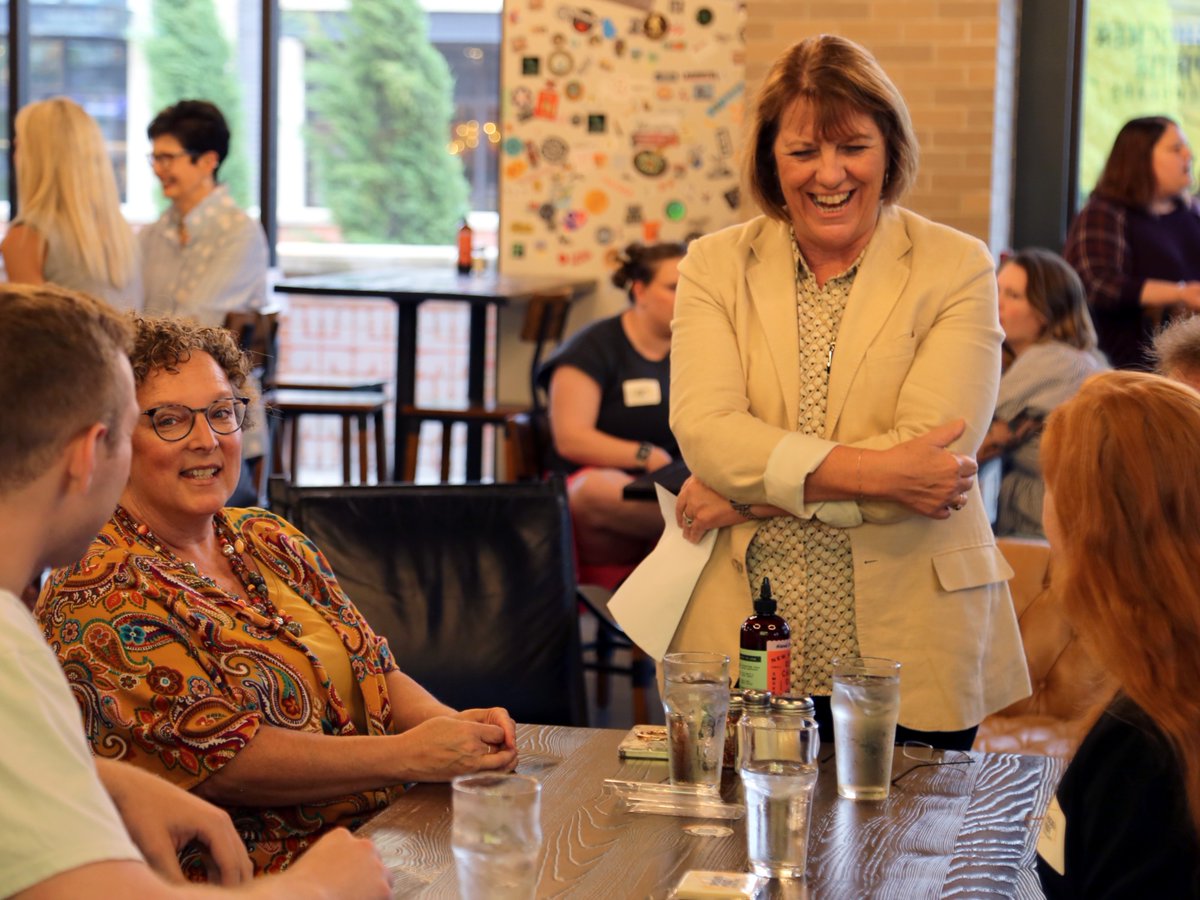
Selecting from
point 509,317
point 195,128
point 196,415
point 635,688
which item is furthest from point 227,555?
point 509,317

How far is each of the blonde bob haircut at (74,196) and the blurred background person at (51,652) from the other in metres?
3.66

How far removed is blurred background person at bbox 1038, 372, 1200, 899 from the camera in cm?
134

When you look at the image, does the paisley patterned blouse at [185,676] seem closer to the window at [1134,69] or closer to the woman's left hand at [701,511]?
the woman's left hand at [701,511]

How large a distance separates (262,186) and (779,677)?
20.0ft

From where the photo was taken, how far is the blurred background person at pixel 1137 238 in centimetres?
517

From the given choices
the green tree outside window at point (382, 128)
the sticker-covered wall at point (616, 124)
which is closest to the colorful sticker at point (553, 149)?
the sticker-covered wall at point (616, 124)

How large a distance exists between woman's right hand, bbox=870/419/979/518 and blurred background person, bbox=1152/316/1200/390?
387 mm

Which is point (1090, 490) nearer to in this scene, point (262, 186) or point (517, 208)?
point (517, 208)

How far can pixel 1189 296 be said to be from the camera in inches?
200

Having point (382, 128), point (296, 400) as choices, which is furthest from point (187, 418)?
point (382, 128)

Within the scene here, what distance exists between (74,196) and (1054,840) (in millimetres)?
4057

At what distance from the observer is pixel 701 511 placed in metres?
2.21

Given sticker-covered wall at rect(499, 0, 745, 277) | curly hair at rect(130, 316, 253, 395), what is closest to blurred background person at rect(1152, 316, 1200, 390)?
curly hair at rect(130, 316, 253, 395)

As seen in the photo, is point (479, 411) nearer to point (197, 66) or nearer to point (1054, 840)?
point (197, 66)
